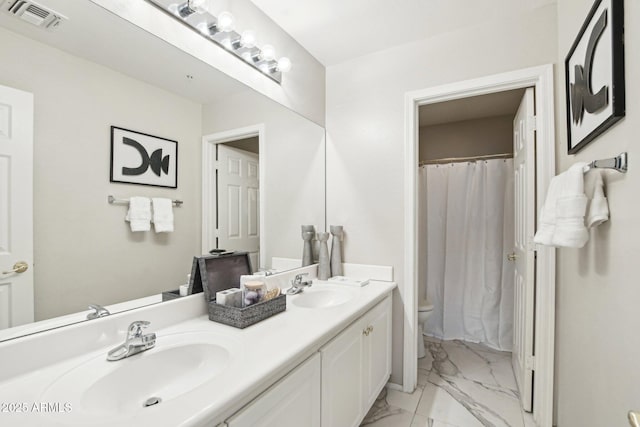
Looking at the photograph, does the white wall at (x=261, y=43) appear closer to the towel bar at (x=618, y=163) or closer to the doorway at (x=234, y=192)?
the doorway at (x=234, y=192)

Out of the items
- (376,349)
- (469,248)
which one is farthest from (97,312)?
(469,248)

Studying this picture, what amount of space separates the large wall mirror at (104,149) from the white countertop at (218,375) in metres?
0.14

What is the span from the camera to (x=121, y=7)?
43.1 inches

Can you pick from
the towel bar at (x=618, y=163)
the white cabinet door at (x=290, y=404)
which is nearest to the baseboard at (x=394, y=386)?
the white cabinet door at (x=290, y=404)

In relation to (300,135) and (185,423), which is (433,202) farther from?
(185,423)

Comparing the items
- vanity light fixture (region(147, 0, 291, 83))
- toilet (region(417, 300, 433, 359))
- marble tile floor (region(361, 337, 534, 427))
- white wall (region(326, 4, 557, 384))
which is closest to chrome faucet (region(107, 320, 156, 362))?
vanity light fixture (region(147, 0, 291, 83))

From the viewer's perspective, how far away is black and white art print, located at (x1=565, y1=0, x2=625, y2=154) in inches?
35.7

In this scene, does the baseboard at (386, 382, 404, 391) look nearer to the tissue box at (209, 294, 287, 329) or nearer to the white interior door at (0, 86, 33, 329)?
the tissue box at (209, 294, 287, 329)

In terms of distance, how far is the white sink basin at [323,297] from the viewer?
178cm

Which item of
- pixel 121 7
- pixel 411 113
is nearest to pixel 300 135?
pixel 411 113

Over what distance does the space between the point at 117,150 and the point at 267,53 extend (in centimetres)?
98

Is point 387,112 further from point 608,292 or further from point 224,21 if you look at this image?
point 608,292

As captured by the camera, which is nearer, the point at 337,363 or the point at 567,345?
the point at 337,363

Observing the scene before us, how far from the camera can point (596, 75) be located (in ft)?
3.56
